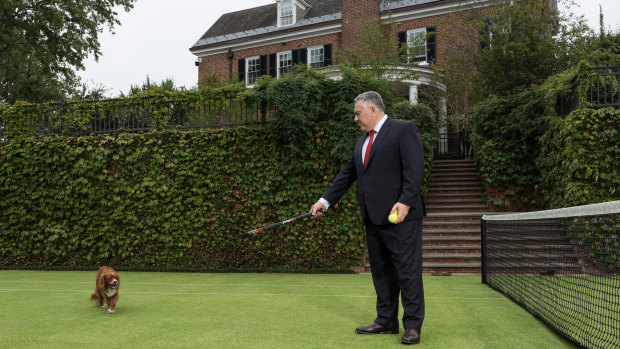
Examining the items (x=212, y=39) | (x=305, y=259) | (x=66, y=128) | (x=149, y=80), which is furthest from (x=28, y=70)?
(x=305, y=259)

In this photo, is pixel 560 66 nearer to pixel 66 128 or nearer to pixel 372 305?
pixel 372 305

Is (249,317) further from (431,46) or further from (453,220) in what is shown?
(431,46)

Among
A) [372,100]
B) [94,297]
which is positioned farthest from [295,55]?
[372,100]

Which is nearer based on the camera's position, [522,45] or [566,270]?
[566,270]

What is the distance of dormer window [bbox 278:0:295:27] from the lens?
27.7 metres

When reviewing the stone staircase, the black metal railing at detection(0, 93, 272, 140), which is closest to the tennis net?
the stone staircase

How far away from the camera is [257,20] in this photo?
3011cm

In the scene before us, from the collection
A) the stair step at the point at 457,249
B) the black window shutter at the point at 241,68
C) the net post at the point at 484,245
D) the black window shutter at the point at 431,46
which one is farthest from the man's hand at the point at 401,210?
the black window shutter at the point at 241,68

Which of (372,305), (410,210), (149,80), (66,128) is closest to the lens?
(410,210)

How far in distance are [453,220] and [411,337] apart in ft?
27.6

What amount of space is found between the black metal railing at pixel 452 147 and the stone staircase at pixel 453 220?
4.40 m

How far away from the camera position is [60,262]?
11.6 meters

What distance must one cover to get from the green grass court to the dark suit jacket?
1.16 meters

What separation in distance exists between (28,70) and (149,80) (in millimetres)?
7884
